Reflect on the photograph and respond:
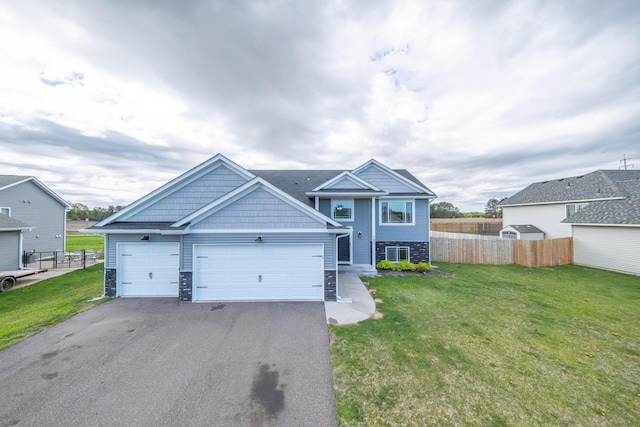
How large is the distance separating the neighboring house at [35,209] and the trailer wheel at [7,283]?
29.5ft

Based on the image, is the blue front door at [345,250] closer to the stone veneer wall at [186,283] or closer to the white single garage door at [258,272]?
the white single garage door at [258,272]

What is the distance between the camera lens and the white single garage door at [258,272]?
805 centimetres

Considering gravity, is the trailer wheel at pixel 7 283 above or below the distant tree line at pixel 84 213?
below

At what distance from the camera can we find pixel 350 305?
7.63m

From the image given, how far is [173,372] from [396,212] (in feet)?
40.6

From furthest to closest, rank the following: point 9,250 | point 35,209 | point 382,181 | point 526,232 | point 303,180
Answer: point 526,232 < point 35,209 < point 303,180 < point 382,181 < point 9,250

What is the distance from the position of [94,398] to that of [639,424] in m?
8.35

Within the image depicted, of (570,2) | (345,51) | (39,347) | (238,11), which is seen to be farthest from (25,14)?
(570,2)

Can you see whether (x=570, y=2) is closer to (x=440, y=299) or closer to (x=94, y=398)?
(x=440, y=299)

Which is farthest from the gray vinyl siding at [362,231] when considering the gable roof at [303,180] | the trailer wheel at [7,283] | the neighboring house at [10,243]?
the neighboring house at [10,243]

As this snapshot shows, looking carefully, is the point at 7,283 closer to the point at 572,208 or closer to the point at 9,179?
the point at 9,179

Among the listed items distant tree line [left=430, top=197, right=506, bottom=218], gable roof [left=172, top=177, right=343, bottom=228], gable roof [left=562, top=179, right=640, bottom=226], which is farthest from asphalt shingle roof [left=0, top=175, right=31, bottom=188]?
distant tree line [left=430, top=197, right=506, bottom=218]

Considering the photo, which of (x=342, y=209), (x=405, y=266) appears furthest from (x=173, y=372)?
(x=405, y=266)

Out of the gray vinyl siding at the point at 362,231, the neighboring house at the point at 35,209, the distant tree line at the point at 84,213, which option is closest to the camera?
the gray vinyl siding at the point at 362,231
